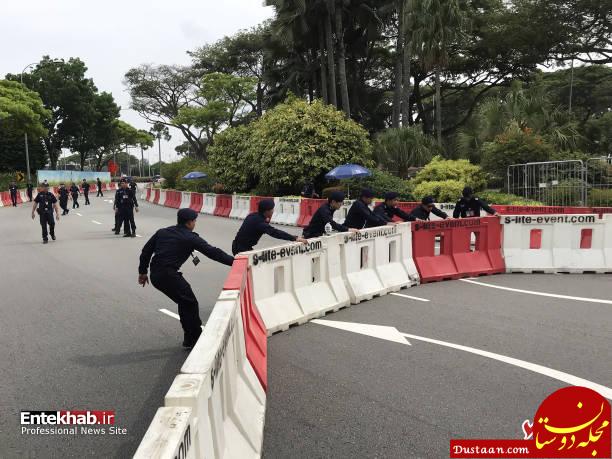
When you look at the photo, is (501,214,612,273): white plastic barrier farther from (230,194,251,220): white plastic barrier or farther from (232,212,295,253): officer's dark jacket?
(230,194,251,220): white plastic barrier

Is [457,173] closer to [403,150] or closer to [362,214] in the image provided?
[403,150]

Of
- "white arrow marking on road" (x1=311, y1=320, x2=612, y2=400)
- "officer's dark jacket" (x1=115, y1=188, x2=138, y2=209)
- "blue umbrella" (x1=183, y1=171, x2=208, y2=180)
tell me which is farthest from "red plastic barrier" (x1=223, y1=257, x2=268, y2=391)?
"blue umbrella" (x1=183, y1=171, x2=208, y2=180)

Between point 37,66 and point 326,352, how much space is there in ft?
234

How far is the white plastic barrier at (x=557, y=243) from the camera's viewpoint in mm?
11227

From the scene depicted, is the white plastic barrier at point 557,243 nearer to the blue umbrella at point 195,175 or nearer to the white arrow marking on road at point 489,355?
the white arrow marking on road at point 489,355

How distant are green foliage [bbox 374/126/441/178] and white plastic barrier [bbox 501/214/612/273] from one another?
1726cm

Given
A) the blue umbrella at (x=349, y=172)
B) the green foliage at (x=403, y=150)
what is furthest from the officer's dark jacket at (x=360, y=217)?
the green foliage at (x=403, y=150)

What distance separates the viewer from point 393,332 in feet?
23.4

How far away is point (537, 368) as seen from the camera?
224 inches

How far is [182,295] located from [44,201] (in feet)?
40.7

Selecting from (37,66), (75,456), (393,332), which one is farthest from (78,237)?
(37,66)

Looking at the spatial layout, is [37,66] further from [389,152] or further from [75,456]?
[75,456]

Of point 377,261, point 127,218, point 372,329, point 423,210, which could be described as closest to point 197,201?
point 127,218

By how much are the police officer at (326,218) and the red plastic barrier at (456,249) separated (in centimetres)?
202
